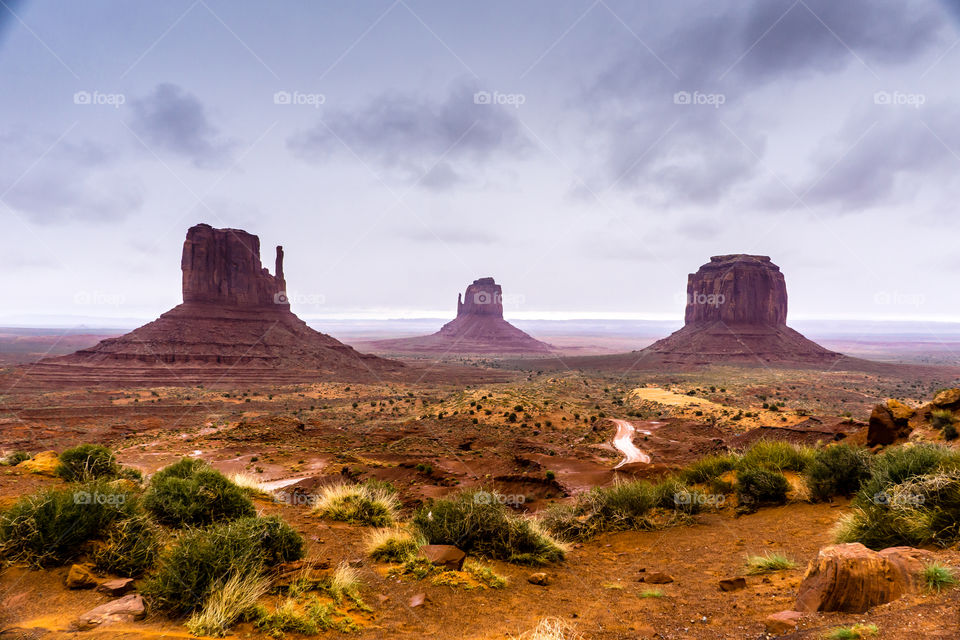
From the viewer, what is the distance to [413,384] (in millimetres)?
66625

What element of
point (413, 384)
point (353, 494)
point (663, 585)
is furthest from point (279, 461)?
point (413, 384)

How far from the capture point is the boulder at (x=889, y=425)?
1221 centimetres

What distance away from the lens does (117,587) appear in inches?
195

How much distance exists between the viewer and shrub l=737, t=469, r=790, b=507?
9922 millimetres

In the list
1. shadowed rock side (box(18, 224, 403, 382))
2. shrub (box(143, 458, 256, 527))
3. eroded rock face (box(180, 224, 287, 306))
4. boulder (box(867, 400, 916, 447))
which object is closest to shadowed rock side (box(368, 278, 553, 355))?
shadowed rock side (box(18, 224, 403, 382))

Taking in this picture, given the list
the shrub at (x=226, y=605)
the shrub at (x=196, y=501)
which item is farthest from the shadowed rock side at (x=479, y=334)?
the shrub at (x=226, y=605)

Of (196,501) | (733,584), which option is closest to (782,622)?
(733,584)

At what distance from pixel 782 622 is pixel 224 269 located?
9093 cm

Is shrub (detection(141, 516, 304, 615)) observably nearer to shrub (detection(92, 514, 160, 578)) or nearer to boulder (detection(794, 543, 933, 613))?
shrub (detection(92, 514, 160, 578))

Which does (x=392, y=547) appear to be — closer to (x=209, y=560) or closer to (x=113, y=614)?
(x=209, y=560)

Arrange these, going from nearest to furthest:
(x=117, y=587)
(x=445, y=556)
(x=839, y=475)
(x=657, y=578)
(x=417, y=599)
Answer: (x=117, y=587), (x=417, y=599), (x=657, y=578), (x=445, y=556), (x=839, y=475)

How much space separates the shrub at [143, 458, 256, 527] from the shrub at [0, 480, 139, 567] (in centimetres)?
122

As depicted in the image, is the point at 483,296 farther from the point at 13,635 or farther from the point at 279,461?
the point at 13,635
